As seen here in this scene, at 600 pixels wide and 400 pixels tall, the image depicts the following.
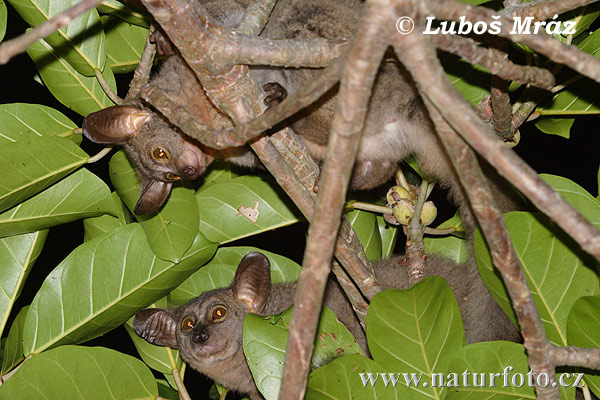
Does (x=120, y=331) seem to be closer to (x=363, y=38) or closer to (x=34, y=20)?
(x=34, y=20)

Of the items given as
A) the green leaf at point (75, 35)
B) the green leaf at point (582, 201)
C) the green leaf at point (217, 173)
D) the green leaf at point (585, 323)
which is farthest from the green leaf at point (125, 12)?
the green leaf at point (585, 323)

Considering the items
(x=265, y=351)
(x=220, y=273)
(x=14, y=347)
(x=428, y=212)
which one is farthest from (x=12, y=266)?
(x=428, y=212)

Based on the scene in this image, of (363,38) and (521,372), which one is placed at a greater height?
(363,38)

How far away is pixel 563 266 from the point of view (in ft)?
5.97

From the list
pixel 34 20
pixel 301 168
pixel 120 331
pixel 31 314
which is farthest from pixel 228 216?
pixel 120 331

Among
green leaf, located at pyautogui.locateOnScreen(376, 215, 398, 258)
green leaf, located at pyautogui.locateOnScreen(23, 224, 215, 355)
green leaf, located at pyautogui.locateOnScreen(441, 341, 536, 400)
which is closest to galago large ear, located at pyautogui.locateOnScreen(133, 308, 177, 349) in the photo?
green leaf, located at pyautogui.locateOnScreen(23, 224, 215, 355)

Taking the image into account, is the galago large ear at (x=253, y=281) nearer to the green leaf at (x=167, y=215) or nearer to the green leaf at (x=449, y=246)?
the green leaf at (x=167, y=215)

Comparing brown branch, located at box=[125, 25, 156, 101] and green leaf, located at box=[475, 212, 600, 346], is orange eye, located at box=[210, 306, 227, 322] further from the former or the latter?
green leaf, located at box=[475, 212, 600, 346]

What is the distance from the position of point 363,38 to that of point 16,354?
1.95 metres

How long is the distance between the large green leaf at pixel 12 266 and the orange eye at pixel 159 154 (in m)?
0.61

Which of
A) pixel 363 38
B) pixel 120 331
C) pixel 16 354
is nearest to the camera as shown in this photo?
pixel 363 38

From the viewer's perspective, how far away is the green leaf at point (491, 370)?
1.77 meters

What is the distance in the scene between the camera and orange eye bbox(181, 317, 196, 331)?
3367 millimetres

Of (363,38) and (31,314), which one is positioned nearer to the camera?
(363,38)
